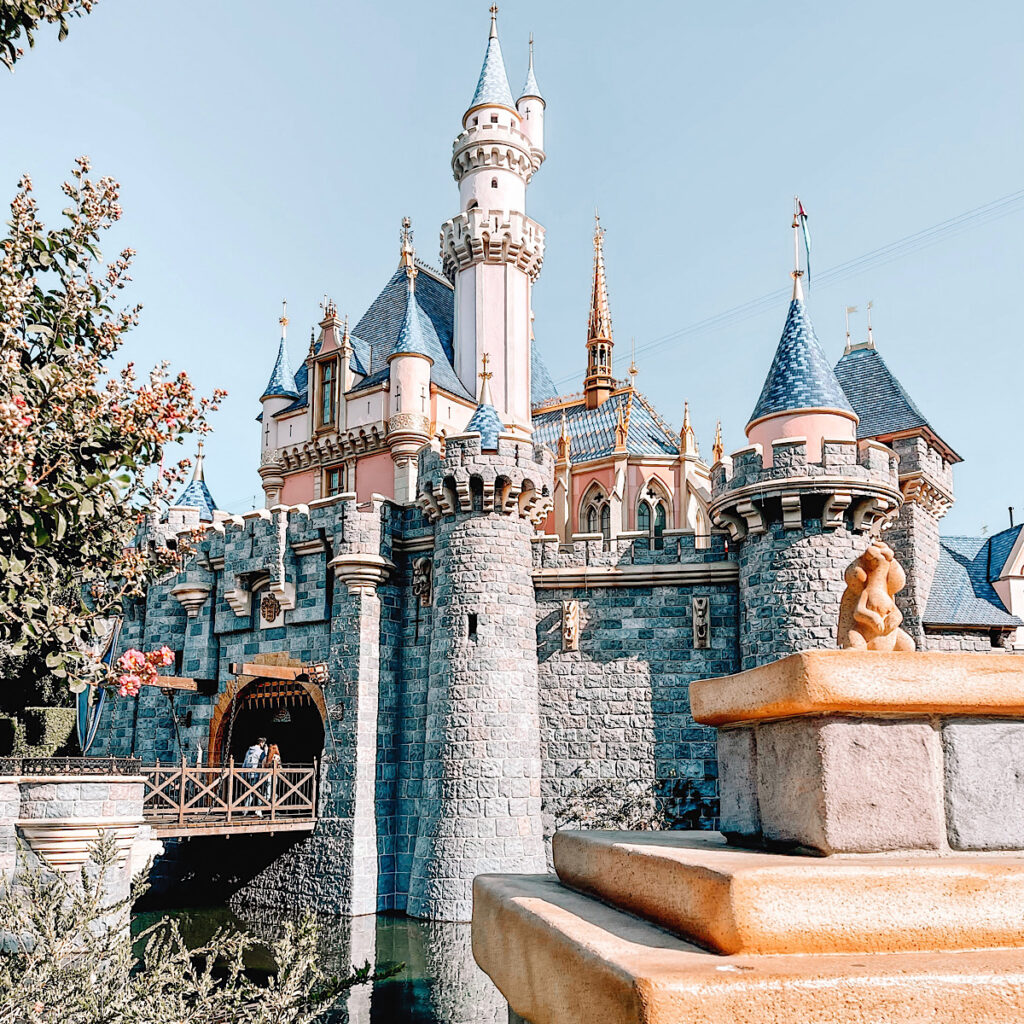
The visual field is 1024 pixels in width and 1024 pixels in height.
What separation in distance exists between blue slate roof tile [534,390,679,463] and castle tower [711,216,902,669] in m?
11.0

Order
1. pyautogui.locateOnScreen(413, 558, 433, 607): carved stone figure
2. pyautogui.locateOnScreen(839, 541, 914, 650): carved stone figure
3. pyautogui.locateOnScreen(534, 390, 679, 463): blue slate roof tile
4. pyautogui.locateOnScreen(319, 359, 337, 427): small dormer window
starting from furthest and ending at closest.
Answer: pyautogui.locateOnScreen(534, 390, 679, 463): blue slate roof tile, pyautogui.locateOnScreen(319, 359, 337, 427): small dormer window, pyautogui.locateOnScreen(413, 558, 433, 607): carved stone figure, pyautogui.locateOnScreen(839, 541, 914, 650): carved stone figure

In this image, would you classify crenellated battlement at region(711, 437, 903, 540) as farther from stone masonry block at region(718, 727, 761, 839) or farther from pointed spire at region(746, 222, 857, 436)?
stone masonry block at region(718, 727, 761, 839)

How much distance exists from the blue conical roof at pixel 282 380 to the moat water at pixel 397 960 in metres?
13.4

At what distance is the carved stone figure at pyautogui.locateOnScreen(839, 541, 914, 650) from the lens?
9.16 ft

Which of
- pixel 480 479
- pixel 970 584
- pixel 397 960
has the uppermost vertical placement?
pixel 480 479

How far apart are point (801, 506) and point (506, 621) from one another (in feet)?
16.9

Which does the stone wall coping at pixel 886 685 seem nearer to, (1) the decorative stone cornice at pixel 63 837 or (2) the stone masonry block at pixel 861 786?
(2) the stone masonry block at pixel 861 786

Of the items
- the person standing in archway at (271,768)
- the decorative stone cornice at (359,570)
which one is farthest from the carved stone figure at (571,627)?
the person standing in archway at (271,768)

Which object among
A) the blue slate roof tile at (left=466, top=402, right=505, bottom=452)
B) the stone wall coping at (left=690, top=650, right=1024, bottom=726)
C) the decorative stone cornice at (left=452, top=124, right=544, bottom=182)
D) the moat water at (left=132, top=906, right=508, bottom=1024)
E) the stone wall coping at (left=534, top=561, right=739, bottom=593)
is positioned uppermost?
the decorative stone cornice at (left=452, top=124, right=544, bottom=182)

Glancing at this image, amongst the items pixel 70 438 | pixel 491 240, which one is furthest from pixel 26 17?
pixel 491 240

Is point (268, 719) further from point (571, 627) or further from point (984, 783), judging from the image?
point (984, 783)

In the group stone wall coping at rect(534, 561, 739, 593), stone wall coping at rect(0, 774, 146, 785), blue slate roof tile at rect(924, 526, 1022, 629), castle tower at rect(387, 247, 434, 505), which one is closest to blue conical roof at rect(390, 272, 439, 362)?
castle tower at rect(387, 247, 434, 505)

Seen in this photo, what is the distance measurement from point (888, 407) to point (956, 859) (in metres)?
19.2

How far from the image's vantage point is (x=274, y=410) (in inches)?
1059
